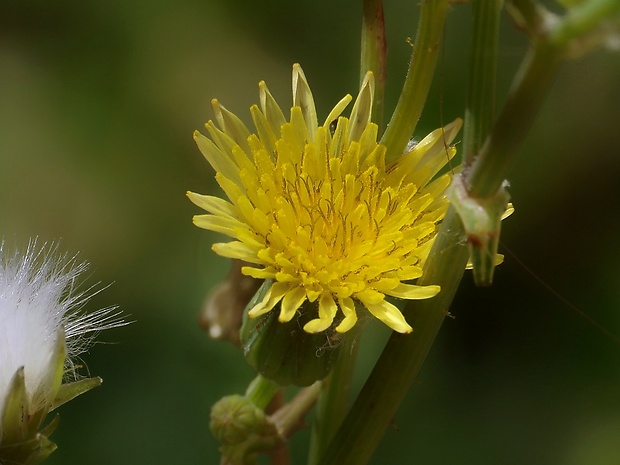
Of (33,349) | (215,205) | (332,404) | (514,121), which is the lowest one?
(33,349)

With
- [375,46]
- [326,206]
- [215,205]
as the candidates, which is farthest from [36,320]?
[375,46]

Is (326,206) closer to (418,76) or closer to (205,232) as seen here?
(418,76)

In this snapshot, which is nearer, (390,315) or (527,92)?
(527,92)

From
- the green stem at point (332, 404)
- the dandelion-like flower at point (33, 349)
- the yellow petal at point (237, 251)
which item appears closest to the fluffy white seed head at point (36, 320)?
the dandelion-like flower at point (33, 349)

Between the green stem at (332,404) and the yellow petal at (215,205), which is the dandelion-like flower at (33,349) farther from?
the green stem at (332,404)

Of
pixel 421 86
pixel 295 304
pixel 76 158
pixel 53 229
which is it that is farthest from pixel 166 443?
pixel 421 86

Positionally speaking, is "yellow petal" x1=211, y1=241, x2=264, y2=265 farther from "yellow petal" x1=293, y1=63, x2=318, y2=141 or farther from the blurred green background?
the blurred green background

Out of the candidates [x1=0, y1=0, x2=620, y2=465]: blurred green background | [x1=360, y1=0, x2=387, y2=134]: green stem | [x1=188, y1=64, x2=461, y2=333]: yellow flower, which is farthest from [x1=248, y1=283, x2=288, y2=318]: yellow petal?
[x1=0, y1=0, x2=620, y2=465]: blurred green background
